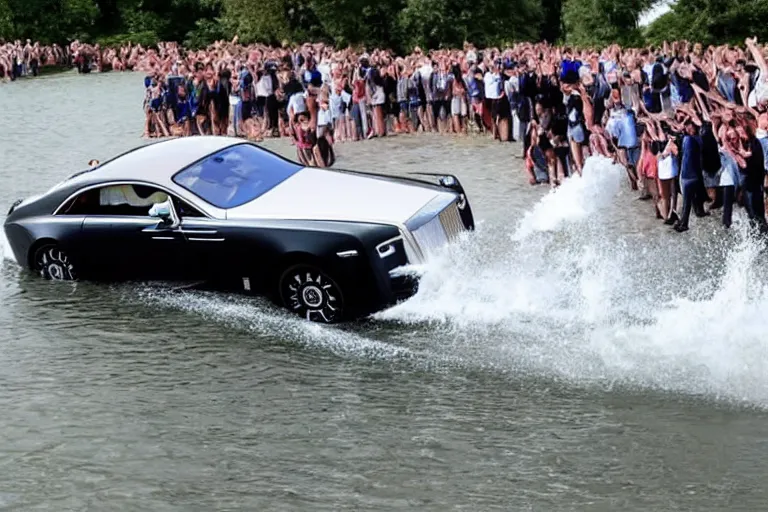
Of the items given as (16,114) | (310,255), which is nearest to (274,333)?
(310,255)

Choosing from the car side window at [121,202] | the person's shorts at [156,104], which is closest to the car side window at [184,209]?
the car side window at [121,202]

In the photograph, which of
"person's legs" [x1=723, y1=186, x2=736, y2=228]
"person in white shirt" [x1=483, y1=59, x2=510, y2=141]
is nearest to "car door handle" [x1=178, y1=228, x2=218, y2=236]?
"person's legs" [x1=723, y1=186, x2=736, y2=228]

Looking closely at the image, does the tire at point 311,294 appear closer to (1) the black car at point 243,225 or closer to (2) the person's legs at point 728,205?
(1) the black car at point 243,225

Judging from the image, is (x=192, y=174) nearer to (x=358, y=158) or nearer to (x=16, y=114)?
(x=358, y=158)

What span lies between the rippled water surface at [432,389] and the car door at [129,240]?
0.39 m

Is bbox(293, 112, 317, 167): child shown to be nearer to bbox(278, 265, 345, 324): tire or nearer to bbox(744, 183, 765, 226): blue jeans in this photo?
bbox(744, 183, 765, 226): blue jeans

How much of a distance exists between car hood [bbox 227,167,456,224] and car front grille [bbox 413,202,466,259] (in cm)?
17

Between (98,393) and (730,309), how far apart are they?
5.82 meters

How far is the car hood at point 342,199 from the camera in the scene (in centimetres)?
1152

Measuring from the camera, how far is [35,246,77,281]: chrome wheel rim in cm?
1319

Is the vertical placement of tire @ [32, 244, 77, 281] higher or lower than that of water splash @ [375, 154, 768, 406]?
higher

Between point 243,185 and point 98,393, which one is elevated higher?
point 243,185

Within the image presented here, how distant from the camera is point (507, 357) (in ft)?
34.0

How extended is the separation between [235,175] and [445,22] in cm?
3157
